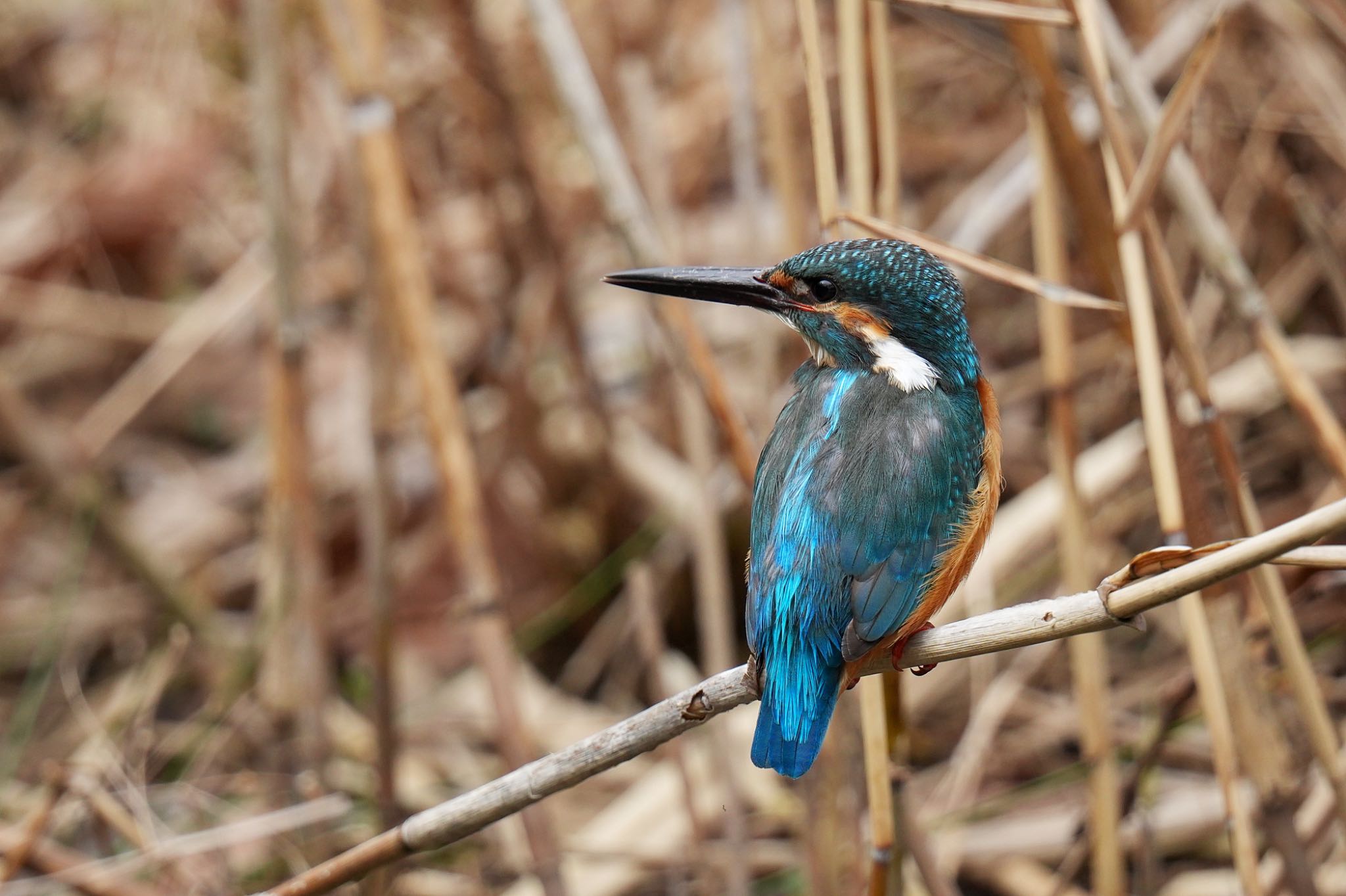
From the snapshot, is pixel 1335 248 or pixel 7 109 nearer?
pixel 1335 248

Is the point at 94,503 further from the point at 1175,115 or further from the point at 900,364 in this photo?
the point at 1175,115

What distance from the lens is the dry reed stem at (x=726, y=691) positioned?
112cm

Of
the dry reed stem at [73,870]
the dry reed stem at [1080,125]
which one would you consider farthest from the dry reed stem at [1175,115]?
the dry reed stem at [73,870]

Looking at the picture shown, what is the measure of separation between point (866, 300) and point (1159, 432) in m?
0.44

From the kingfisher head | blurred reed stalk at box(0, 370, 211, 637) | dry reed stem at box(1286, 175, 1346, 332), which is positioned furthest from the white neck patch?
blurred reed stalk at box(0, 370, 211, 637)

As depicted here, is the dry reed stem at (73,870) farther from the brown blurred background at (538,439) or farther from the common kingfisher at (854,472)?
the common kingfisher at (854,472)

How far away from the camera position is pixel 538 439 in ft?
11.9

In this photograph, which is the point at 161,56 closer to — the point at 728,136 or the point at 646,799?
the point at 728,136

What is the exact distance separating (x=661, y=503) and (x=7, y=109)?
3577mm

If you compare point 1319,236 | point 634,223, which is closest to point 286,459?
point 634,223

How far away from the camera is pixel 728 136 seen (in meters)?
4.38

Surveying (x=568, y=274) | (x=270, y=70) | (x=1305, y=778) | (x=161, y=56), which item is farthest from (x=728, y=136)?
(x=1305, y=778)

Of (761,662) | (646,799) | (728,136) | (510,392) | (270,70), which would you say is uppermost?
(728,136)

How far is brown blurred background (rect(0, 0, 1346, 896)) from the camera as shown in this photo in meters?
2.19
